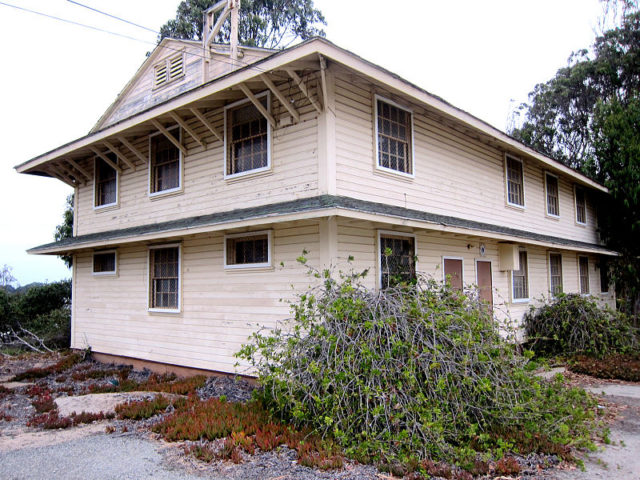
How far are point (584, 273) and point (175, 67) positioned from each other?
1457 centimetres

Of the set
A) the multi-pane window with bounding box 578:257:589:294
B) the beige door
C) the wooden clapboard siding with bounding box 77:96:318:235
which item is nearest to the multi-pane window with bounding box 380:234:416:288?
the wooden clapboard siding with bounding box 77:96:318:235

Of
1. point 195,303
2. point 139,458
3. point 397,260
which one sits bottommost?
point 139,458

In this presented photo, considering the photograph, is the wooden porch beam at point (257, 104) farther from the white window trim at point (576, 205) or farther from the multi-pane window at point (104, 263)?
the white window trim at point (576, 205)

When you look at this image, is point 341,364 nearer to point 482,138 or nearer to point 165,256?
point 165,256

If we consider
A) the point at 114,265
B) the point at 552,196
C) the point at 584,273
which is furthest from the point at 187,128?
the point at 584,273

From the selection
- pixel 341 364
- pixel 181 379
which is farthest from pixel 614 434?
pixel 181 379

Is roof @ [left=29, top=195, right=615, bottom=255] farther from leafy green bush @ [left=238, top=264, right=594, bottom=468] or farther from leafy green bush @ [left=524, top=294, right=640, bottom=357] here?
leafy green bush @ [left=524, top=294, right=640, bottom=357]

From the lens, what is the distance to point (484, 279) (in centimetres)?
1159

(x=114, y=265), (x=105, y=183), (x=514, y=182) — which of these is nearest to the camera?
(x=114, y=265)

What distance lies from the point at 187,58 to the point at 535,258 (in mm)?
10697

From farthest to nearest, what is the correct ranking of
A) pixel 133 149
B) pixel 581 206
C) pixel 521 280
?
1. pixel 581 206
2. pixel 521 280
3. pixel 133 149

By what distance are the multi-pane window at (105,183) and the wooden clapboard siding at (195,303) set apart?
4.99 feet

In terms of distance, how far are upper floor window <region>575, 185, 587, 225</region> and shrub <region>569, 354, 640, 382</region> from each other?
267 inches

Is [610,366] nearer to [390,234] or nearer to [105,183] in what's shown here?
[390,234]
